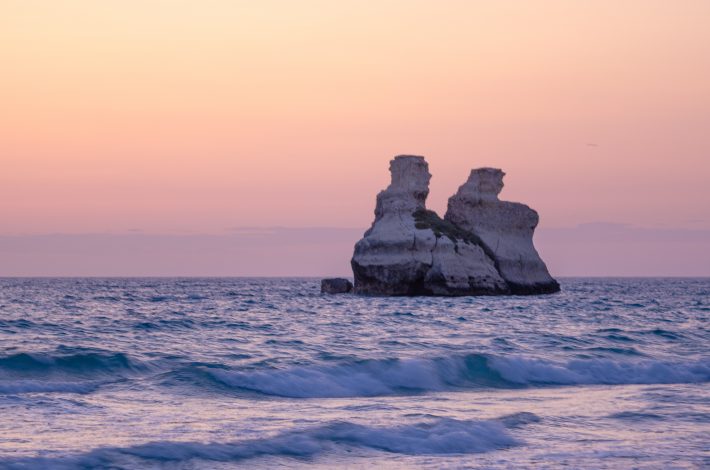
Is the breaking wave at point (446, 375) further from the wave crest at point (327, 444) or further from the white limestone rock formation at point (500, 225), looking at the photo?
the white limestone rock formation at point (500, 225)

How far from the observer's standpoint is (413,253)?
212 ft

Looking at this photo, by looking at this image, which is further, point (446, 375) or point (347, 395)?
point (446, 375)

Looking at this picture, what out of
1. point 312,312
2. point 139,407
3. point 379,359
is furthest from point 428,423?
point 312,312

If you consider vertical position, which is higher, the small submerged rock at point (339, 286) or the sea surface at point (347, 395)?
the small submerged rock at point (339, 286)

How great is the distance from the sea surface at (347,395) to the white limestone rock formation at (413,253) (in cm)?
2983

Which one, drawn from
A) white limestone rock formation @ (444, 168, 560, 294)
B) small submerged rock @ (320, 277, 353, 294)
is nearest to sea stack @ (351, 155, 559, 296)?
white limestone rock formation @ (444, 168, 560, 294)

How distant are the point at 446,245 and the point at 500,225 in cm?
880

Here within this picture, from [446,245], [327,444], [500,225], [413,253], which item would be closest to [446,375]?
[327,444]

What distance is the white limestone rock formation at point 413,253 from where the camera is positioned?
2539 inches

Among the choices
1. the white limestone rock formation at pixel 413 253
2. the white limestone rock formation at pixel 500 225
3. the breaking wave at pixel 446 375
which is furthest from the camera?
the white limestone rock formation at pixel 500 225

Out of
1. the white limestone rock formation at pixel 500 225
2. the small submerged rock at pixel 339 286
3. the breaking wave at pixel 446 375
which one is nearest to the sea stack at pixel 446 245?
the white limestone rock formation at pixel 500 225

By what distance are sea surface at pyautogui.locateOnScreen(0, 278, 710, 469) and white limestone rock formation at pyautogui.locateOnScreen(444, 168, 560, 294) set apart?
3624 cm

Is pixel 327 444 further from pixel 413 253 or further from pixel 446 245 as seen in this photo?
pixel 446 245

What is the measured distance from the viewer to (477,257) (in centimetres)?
6775
